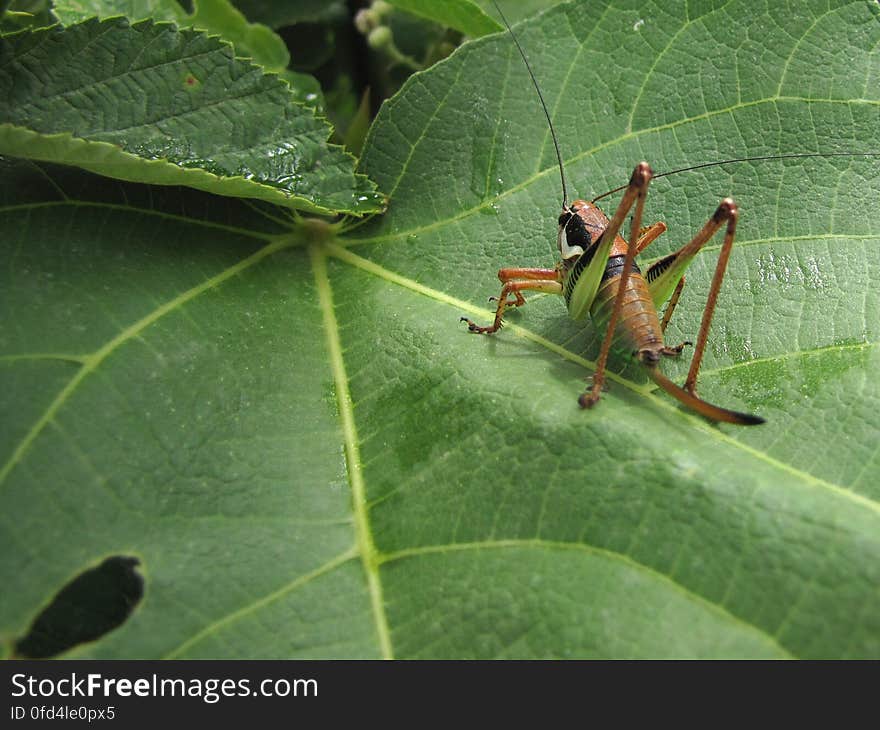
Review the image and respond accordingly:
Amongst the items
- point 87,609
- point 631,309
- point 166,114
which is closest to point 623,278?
point 631,309

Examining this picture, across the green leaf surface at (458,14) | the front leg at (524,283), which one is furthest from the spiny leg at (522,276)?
the green leaf surface at (458,14)

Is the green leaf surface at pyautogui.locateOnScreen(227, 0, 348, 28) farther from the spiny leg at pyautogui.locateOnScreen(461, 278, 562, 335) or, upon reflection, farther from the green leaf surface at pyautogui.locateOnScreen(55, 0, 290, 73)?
the spiny leg at pyautogui.locateOnScreen(461, 278, 562, 335)

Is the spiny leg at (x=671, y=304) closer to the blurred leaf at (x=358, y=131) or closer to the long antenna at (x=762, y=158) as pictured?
the long antenna at (x=762, y=158)

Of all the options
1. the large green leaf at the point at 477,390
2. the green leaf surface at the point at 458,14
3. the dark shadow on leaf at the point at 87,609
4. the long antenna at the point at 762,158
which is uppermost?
the green leaf surface at the point at 458,14

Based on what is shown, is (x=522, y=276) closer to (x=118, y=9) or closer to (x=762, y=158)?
(x=762, y=158)

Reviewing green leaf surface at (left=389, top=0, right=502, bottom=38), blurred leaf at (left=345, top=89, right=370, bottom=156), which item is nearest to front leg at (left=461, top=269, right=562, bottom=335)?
blurred leaf at (left=345, top=89, right=370, bottom=156)

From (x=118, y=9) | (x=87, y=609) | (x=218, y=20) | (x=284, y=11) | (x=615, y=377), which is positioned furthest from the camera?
(x=284, y=11)
